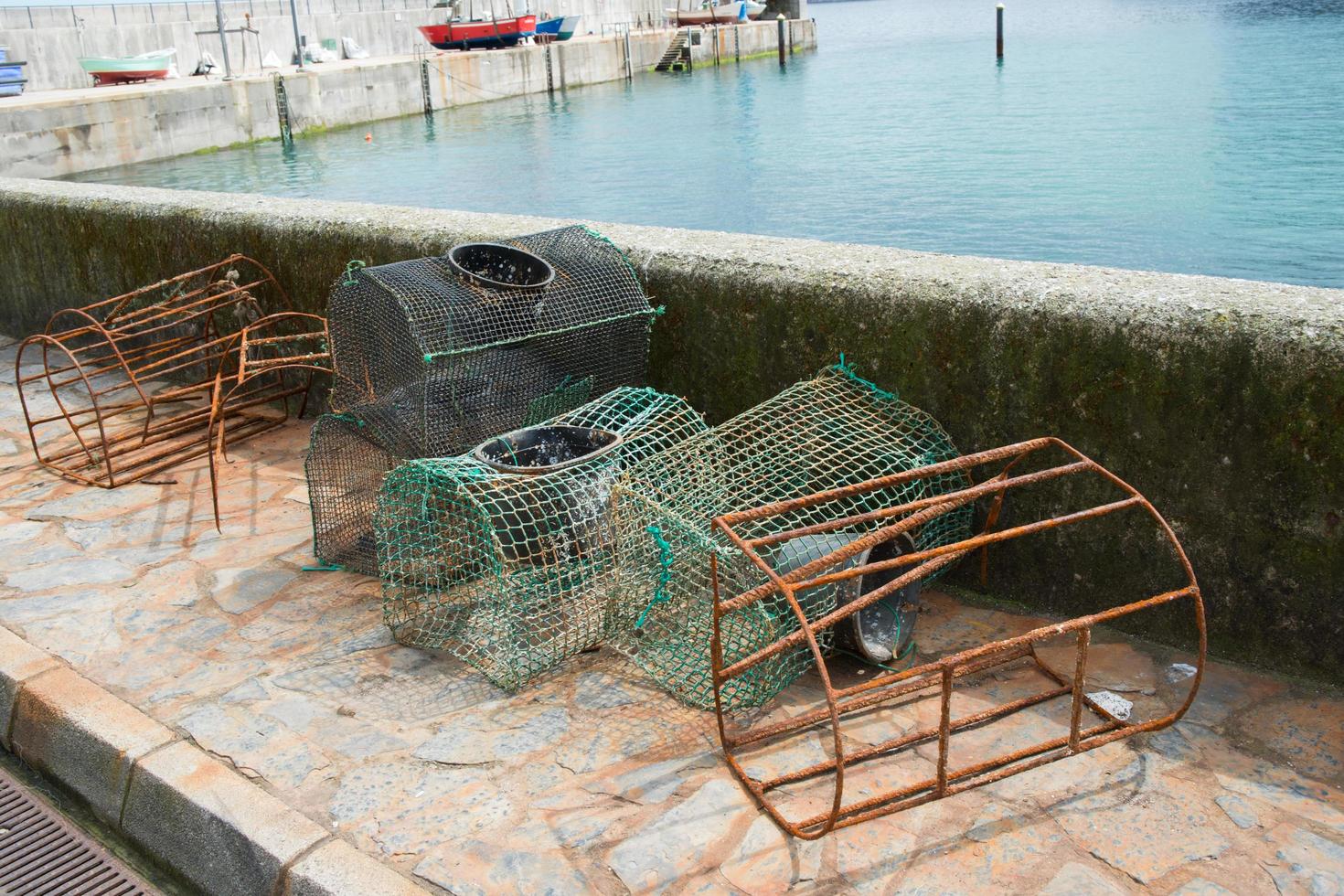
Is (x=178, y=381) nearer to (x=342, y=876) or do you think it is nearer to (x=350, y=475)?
(x=350, y=475)

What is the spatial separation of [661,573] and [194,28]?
122 ft

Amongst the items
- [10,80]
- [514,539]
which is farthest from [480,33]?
[514,539]

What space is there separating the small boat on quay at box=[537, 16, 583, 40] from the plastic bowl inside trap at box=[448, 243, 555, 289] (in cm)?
4280

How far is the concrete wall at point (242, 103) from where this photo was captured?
20969 mm

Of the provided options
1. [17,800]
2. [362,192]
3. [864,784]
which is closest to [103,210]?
[17,800]

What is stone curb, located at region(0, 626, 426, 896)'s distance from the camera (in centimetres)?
280

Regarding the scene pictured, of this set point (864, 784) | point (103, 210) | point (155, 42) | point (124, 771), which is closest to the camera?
point (864, 784)

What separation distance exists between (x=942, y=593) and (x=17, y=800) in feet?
9.66

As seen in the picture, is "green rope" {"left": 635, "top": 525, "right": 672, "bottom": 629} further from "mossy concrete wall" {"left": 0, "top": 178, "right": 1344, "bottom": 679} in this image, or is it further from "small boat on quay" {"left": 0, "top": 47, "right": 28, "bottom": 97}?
"small boat on quay" {"left": 0, "top": 47, "right": 28, "bottom": 97}

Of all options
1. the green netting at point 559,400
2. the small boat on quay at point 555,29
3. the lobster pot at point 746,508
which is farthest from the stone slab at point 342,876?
the small boat on quay at point 555,29

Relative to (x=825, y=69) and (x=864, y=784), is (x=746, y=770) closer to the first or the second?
(x=864, y=784)

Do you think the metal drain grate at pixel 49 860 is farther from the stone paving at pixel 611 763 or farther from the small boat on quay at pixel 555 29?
the small boat on quay at pixel 555 29

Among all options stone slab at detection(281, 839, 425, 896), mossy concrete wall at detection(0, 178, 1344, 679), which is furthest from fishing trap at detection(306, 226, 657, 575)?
stone slab at detection(281, 839, 425, 896)

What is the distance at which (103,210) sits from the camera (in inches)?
266
